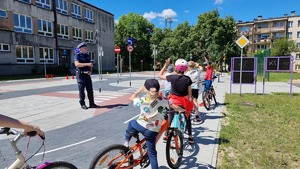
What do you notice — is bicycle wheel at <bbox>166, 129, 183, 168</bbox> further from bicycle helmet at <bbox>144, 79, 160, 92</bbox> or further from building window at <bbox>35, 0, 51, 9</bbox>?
building window at <bbox>35, 0, 51, 9</bbox>

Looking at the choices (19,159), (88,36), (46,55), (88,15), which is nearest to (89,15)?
(88,15)

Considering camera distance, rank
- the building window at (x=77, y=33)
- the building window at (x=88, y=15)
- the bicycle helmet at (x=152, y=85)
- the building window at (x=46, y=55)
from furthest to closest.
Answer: the building window at (x=88, y=15) → the building window at (x=77, y=33) → the building window at (x=46, y=55) → the bicycle helmet at (x=152, y=85)

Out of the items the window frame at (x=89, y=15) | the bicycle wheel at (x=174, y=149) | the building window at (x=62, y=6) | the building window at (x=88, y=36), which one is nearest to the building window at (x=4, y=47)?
the building window at (x=62, y=6)

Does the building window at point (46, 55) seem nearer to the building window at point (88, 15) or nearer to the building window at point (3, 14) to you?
the building window at point (3, 14)

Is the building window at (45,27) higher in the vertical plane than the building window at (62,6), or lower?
lower

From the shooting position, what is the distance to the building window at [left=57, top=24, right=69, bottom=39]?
101ft

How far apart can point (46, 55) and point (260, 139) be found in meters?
28.3

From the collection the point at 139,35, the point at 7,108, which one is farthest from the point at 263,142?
the point at 139,35

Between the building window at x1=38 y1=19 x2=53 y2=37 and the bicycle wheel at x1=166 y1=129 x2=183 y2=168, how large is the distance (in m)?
28.4

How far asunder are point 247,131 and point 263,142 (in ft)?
2.62

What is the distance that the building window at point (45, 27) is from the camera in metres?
27.9

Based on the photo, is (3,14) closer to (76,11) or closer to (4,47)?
(4,47)

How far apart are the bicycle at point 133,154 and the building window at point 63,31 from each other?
30.4 meters

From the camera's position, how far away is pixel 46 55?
2866 centimetres
